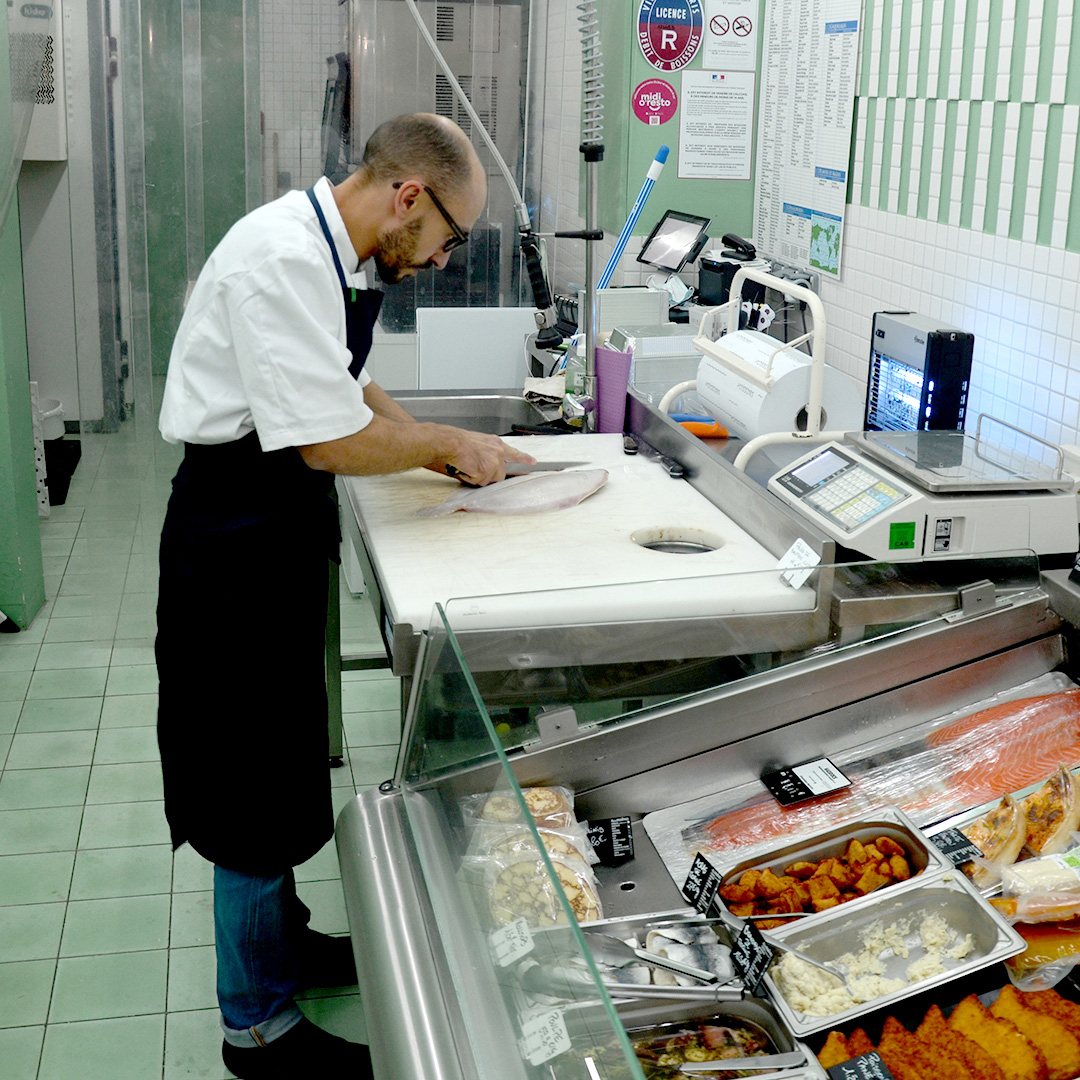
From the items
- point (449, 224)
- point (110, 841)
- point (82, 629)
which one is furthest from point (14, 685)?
point (449, 224)

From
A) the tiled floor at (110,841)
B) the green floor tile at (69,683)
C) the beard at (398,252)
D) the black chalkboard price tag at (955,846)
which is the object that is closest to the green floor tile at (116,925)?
the tiled floor at (110,841)

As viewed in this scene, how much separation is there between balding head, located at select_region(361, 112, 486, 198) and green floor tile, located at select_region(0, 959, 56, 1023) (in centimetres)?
192

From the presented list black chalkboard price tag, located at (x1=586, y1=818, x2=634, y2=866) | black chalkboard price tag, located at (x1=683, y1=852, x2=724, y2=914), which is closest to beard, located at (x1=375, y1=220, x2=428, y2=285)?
black chalkboard price tag, located at (x1=586, y1=818, x2=634, y2=866)

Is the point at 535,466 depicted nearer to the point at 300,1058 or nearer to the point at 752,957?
the point at 300,1058

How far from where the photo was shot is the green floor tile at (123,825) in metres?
3.22

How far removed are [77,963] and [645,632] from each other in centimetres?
169

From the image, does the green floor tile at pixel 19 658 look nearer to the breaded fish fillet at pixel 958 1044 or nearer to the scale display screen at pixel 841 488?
the scale display screen at pixel 841 488

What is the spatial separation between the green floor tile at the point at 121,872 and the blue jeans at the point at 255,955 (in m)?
0.72

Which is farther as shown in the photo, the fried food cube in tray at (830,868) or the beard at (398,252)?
the beard at (398,252)

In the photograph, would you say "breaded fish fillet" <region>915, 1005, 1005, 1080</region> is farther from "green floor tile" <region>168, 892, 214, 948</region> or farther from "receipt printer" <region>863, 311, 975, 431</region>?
"green floor tile" <region>168, 892, 214, 948</region>

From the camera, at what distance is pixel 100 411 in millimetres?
7004

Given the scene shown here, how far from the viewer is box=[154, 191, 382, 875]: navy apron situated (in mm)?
2092

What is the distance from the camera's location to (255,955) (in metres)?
2.33

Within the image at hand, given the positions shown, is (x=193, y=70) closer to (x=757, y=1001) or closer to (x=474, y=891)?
(x=474, y=891)
